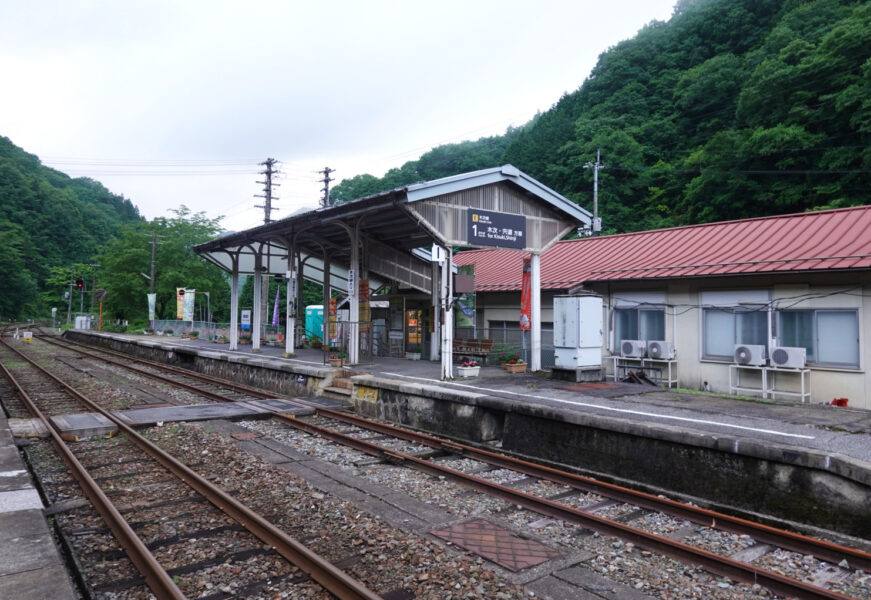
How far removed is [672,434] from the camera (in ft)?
23.0

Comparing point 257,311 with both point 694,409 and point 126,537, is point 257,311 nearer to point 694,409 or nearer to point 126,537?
point 694,409

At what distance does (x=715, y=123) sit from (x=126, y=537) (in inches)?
1658

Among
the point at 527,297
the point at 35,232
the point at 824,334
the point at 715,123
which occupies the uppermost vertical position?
the point at 715,123

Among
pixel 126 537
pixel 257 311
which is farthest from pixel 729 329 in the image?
pixel 257 311

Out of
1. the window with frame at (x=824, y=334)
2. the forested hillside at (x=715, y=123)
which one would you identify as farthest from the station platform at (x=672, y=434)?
the forested hillside at (x=715, y=123)

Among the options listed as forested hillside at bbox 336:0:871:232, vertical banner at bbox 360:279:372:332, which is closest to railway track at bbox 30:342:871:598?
vertical banner at bbox 360:279:372:332

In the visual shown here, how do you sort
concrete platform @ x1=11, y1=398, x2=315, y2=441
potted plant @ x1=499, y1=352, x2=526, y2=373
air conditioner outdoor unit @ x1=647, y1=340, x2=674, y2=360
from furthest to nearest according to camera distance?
potted plant @ x1=499, y1=352, x2=526, y2=373
air conditioner outdoor unit @ x1=647, y1=340, x2=674, y2=360
concrete platform @ x1=11, y1=398, x2=315, y2=441

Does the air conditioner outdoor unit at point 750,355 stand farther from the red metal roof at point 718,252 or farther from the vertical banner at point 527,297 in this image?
the vertical banner at point 527,297

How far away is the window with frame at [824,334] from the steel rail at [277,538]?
11312 mm

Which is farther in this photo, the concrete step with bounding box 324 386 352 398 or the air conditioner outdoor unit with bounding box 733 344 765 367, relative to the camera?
the concrete step with bounding box 324 386 352 398

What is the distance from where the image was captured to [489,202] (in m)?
14.0

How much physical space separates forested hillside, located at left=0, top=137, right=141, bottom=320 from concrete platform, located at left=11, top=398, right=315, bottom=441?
70127mm

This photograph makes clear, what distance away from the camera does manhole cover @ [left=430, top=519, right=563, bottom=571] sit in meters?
4.88

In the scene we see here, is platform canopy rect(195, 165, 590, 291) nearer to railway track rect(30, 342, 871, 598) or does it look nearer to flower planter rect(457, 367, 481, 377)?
flower planter rect(457, 367, 481, 377)
